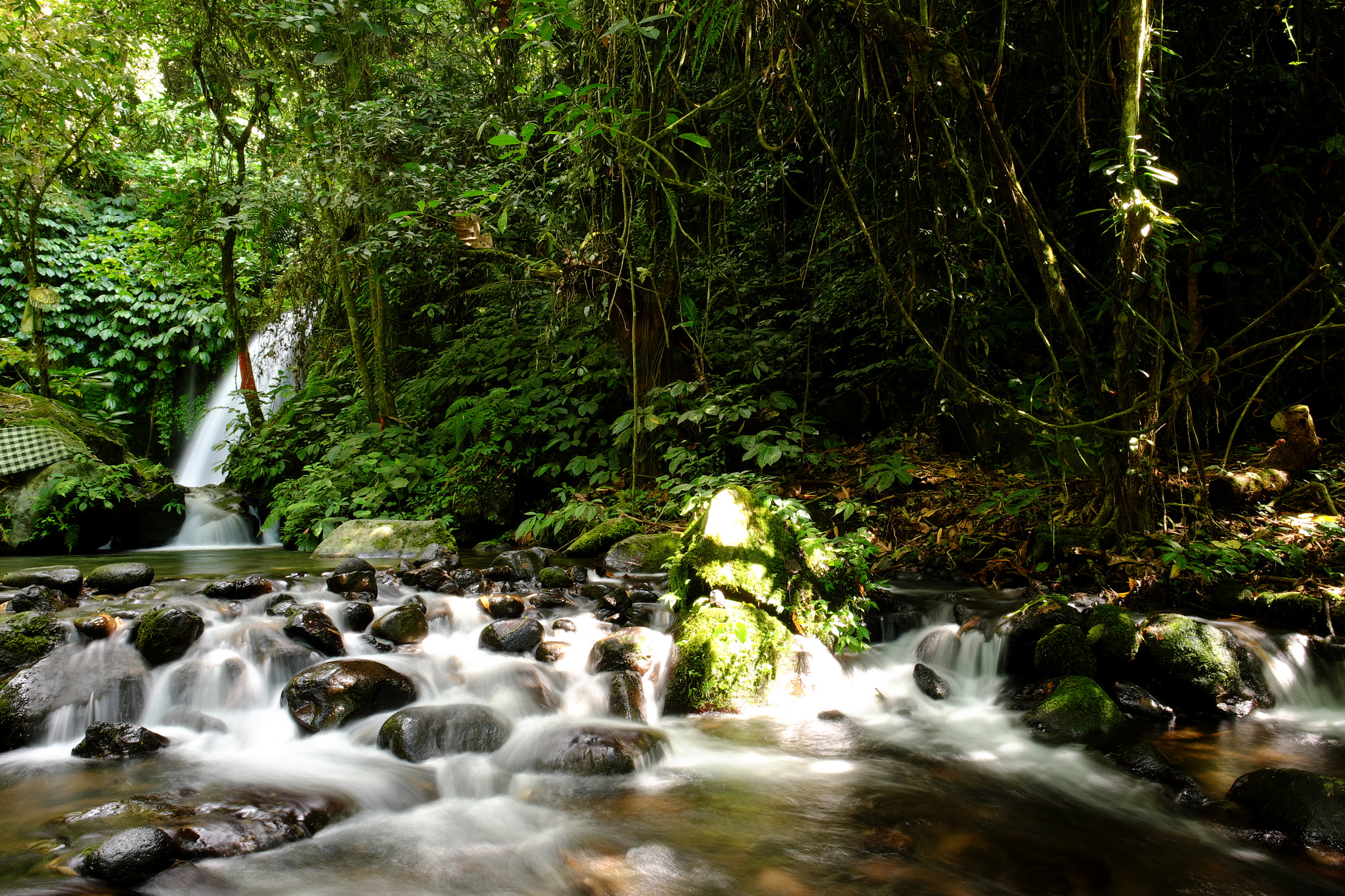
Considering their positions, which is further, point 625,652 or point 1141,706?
point 625,652

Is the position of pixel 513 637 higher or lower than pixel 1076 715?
higher

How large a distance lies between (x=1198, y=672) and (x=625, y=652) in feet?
8.77

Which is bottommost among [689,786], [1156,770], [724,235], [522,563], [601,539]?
[689,786]

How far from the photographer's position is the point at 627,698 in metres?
3.56

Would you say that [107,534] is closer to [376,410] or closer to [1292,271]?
[376,410]

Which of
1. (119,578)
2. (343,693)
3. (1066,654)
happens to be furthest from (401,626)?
(1066,654)

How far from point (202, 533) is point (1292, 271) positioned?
34.4 feet

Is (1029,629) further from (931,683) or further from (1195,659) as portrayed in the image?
(1195,659)

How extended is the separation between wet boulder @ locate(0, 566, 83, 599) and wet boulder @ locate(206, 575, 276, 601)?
2.37 feet

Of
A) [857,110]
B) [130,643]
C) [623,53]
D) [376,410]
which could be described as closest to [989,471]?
[857,110]

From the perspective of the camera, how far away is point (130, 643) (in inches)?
147

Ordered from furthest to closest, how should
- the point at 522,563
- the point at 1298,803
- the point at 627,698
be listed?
the point at 522,563 < the point at 627,698 < the point at 1298,803

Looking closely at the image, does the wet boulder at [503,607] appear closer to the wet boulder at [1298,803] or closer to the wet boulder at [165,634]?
the wet boulder at [165,634]

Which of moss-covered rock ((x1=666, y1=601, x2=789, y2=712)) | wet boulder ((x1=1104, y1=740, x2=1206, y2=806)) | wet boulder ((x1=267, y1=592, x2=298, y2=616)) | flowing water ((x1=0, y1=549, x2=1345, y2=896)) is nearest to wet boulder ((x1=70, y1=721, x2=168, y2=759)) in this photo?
flowing water ((x1=0, y1=549, x2=1345, y2=896))
